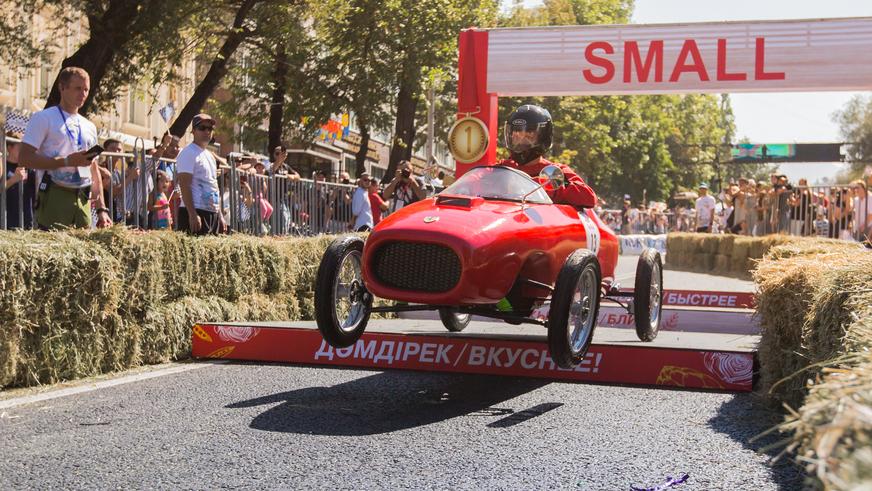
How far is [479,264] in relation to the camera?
693 cm

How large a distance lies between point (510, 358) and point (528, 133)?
6.45 feet

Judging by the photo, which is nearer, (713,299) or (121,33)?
(713,299)

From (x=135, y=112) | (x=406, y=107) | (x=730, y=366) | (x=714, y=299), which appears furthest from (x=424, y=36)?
(x=730, y=366)

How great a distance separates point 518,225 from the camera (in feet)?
24.5

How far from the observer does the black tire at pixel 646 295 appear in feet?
30.0

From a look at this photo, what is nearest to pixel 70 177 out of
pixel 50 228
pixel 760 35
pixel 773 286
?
pixel 50 228

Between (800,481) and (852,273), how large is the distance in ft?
3.84

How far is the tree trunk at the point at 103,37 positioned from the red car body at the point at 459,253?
38.9 ft

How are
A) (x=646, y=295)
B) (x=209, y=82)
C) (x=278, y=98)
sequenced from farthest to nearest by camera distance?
(x=278, y=98) → (x=209, y=82) → (x=646, y=295)

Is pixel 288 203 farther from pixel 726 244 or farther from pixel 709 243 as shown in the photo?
pixel 709 243

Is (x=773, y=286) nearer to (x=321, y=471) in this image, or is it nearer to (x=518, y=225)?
(x=518, y=225)

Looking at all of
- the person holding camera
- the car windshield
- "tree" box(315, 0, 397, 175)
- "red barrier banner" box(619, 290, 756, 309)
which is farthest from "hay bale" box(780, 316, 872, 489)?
"tree" box(315, 0, 397, 175)

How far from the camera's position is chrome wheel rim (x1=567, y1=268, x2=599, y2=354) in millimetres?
7438

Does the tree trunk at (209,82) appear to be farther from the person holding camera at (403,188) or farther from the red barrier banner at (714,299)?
the red barrier banner at (714,299)
